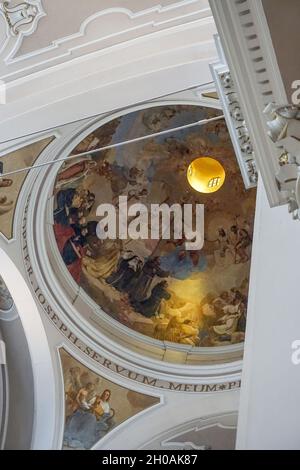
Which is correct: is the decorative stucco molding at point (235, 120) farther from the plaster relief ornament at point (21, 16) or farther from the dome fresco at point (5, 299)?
the dome fresco at point (5, 299)

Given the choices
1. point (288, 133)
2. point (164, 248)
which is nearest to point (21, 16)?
point (288, 133)

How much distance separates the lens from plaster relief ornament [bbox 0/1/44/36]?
214 inches

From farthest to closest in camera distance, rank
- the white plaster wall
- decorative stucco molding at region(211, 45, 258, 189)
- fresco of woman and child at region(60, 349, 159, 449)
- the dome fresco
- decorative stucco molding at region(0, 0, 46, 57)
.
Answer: fresco of woman and child at region(60, 349, 159, 449) < the dome fresco < decorative stucco molding at region(0, 0, 46, 57) < decorative stucco molding at region(211, 45, 258, 189) < the white plaster wall

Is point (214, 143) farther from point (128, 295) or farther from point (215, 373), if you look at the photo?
point (215, 373)

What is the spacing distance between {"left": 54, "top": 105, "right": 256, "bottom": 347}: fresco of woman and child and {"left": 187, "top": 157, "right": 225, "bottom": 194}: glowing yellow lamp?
41 cm

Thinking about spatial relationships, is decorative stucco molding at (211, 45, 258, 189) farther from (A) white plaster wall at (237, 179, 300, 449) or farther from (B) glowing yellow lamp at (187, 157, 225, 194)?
(B) glowing yellow lamp at (187, 157, 225, 194)

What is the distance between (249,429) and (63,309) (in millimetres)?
5349

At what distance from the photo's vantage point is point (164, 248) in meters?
10.8

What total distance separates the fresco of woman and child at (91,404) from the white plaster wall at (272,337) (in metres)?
5.21

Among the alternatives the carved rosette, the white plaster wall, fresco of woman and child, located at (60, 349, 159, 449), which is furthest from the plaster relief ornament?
fresco of woman and child, located at (60, 349, 159, 449)

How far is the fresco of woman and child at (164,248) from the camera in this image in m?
9.71

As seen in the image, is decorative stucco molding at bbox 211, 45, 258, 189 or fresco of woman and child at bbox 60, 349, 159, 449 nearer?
decorative stucco molding at bbox 211, 45, 258, 189

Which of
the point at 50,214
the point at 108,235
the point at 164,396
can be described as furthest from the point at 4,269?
the point at 164,396

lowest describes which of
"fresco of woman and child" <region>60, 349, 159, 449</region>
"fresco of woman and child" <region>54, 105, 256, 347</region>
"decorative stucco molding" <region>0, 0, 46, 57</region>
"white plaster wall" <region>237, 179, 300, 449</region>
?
"white plaster wall" <region>237, 179, 300, 449</region>
